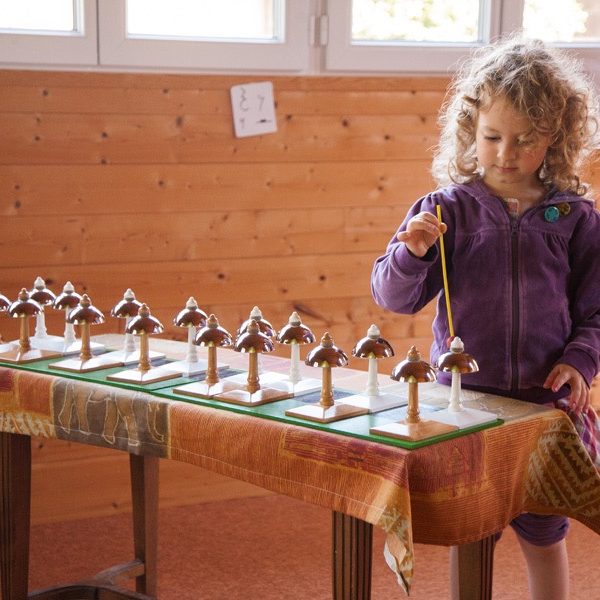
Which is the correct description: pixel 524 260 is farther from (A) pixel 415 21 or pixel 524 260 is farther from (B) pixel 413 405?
(A) pixel 415 21

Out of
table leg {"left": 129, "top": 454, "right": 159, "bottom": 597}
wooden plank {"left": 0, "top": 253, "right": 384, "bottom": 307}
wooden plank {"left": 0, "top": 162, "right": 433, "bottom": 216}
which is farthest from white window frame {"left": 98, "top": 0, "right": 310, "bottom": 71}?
table leg {"left": 129, "top": 454, "right": 159, "bottom": 597}

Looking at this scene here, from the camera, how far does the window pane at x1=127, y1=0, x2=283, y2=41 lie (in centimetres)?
305

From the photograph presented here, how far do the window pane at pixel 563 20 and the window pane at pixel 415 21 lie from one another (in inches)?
7.4

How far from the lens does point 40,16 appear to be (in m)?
2.97

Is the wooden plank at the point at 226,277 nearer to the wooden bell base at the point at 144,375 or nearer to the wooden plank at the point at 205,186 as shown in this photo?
the wooden plank at the point at 205,186

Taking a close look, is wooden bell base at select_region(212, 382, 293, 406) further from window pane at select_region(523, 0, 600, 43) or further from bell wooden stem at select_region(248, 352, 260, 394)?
window pane at select_region(523, 0, 600, 43)

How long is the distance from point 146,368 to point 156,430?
0.18m

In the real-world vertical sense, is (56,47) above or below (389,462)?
above

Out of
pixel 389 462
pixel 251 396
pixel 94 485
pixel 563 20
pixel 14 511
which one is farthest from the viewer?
pixel 563 20

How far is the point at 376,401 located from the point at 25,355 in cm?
76

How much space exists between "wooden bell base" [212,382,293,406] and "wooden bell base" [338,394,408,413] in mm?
107

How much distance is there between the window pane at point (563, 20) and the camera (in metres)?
3.40

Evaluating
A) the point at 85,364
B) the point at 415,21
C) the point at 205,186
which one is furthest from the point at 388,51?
the point at 85,364

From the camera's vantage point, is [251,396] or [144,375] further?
[144,375]
